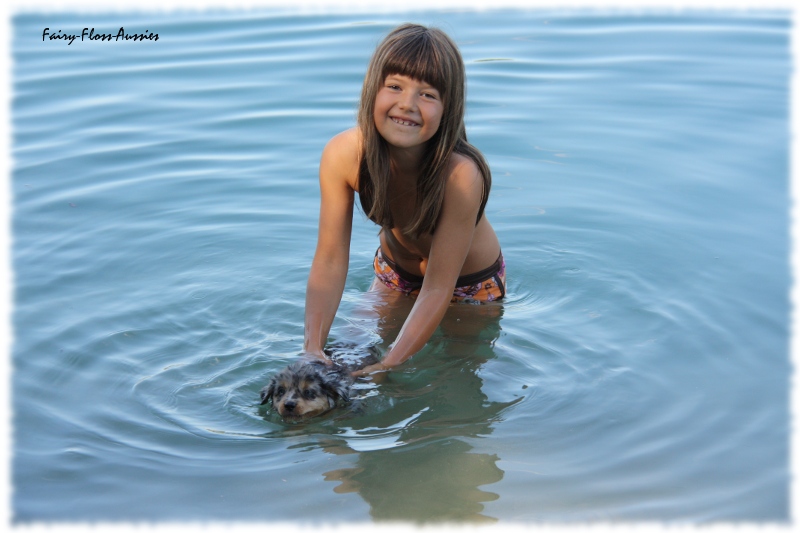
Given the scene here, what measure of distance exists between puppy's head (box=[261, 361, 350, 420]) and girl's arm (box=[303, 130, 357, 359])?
422 mm

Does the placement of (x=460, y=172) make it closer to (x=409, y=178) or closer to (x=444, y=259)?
(x=409, y=178)

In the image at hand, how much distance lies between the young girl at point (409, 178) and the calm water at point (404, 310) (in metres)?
0.42

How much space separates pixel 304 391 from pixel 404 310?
60.7 inches

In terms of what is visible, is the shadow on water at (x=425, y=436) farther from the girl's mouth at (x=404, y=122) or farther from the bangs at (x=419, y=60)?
the bangs at (x=419, y=60)

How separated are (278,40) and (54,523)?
973 cm

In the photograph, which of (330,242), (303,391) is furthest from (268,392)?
(330,242)

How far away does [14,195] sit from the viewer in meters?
8.02

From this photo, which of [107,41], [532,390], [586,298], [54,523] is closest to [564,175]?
[586,298]

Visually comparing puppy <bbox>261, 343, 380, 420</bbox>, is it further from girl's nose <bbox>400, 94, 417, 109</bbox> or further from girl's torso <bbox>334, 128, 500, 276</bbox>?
girl's nose <bbox>400, 94, 417, 109</bbox>

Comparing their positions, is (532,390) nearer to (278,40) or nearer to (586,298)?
(586,298)

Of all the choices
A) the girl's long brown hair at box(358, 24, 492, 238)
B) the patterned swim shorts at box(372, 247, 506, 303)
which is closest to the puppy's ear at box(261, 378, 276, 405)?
the girl's long brown hair at box(358, 24, 492, 238)

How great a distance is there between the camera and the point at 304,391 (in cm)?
466

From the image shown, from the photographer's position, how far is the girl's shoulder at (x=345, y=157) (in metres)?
5.31

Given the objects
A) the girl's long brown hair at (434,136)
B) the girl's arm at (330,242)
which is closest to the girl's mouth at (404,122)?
the girl's long brown hair at (434,136)
